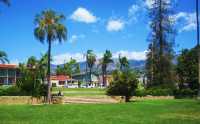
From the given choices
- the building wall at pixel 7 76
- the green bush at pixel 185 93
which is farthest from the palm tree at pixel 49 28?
the building wall at pixel 7 76

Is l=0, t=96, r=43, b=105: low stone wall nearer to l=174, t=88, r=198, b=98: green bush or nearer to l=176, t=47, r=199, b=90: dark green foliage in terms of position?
l=174, t=88, r=198, b=98: green bush

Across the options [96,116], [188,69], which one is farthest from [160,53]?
[96,116]

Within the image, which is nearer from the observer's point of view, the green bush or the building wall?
the green bush

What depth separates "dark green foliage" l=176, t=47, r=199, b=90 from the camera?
6687cm

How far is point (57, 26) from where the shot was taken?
164 ft

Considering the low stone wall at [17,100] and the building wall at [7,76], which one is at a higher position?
the building wall at [7,76]

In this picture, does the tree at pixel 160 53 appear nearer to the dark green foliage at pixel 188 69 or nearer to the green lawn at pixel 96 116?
the dark green foliage at pixel 188 69

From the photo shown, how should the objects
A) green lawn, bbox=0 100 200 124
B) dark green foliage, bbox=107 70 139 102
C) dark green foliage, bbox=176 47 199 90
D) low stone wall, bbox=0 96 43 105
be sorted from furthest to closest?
dark green foliage, bbox=176 47 199 90
dark green foliage, bbox=107 70 139 102
low stone wall, bbox=0 96 43 105
green lawn, bbox=0 100 200 124

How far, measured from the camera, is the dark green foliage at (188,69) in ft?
219

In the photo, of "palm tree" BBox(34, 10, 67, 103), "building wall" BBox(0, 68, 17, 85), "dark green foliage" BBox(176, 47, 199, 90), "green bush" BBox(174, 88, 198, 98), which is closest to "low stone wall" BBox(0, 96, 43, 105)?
"palm tree" BBox(34, 10, 67, 103)

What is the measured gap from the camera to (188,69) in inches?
2665

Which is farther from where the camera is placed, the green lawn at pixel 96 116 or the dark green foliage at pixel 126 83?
the dark green foliage at pixel 126 83

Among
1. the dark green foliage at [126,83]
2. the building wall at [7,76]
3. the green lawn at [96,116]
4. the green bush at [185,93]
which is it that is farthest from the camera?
the building wall at [7,76]

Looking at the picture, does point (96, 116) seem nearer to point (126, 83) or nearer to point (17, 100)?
point (17, 100)
